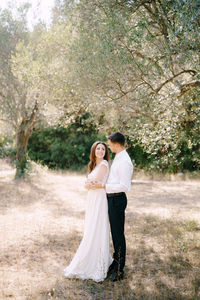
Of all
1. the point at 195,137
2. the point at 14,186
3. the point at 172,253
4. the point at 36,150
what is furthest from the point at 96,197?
the point at 36,150

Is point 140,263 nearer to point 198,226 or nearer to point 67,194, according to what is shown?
point 198,226

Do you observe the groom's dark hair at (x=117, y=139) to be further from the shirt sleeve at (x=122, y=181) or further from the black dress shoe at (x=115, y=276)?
the black dress shoe at (x=115, y=276)

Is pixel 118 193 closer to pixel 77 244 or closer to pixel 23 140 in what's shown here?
pixel 77 244

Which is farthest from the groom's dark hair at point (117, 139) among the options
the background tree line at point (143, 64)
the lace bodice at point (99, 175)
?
the background tree line at point (143, 64)

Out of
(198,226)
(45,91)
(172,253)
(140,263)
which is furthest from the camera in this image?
(45,91)

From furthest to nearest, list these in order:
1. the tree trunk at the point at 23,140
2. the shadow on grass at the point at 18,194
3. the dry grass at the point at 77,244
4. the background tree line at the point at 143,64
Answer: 1. the tree trunk at the point at 23,140
2. the shadow on grass at the point at 18,194
3. the background tree line at the point at 143,64
4. the dry grass at the point at 77,244

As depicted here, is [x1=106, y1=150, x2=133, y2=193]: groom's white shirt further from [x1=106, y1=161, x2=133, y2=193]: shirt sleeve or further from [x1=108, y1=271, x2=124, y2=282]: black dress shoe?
[x1=108, y1=271, x2=124, y2=282]: black dress shoe

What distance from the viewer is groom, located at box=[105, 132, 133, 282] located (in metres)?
4.25

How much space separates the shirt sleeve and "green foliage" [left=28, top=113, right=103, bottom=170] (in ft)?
55.5

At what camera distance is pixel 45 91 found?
449 inches

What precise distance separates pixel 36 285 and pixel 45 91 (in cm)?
827

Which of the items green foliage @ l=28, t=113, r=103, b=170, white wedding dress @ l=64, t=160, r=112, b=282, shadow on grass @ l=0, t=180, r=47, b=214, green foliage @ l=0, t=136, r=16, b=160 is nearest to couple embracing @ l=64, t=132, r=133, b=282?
white wedding dress @ l=64, t=160, r=112, b=282

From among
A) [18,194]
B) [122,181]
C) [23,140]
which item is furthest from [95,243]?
[23,140]

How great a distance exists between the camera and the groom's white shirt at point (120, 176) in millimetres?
4215
